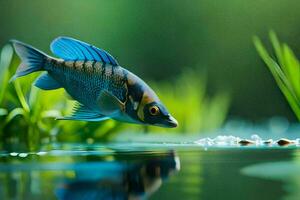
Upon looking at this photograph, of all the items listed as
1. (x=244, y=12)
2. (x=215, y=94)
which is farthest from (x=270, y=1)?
(x=215, y=94)

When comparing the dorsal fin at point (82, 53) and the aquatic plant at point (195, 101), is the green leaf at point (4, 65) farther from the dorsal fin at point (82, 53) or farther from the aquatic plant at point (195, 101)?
the aquatic plant at point (195, 101)

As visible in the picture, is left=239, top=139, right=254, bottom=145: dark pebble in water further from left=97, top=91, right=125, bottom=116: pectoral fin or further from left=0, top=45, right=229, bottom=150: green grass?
left=97, top=91, right=125, bottom=116: pectoral fin

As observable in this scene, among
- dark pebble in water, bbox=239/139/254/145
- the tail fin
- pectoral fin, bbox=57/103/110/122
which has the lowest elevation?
dark pebble in water, bbox=239/139/254/145

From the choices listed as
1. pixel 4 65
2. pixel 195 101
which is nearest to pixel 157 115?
pixel 195 101

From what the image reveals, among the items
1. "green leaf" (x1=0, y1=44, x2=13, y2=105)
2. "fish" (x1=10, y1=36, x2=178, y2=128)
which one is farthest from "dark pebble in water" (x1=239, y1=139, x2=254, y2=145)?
"green leaf" (x1=0, y1=44, x2=13, y2=105)

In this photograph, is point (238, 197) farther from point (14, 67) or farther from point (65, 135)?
point (14, 67)

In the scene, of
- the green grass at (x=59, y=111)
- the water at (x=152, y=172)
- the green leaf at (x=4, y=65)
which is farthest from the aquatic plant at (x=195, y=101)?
the green leaf at (x=4, y=65)
